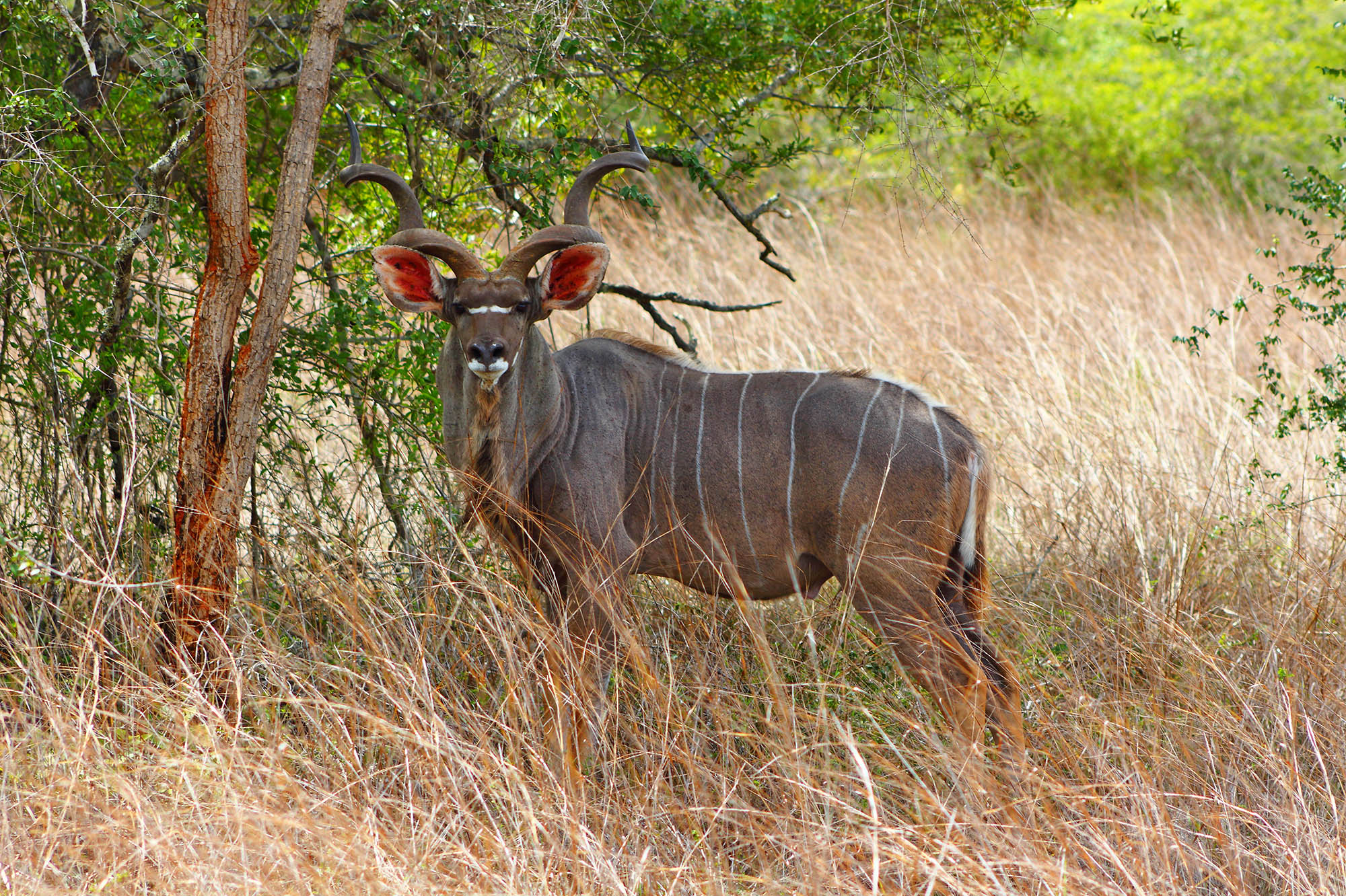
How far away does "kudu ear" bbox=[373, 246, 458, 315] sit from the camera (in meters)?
3.07

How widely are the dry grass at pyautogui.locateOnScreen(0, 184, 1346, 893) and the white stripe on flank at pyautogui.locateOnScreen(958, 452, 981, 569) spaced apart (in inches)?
10.6

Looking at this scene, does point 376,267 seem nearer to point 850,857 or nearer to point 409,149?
point 409,149

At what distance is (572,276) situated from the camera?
3.19 meters

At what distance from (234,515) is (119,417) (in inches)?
30.0

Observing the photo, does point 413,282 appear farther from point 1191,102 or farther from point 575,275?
point 1191,102

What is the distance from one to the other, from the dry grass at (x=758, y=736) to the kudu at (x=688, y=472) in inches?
6.7

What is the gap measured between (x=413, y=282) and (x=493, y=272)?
8.6 inches

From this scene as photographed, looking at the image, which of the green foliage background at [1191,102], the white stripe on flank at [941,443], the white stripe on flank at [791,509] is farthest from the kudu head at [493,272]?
the green foliage background at [1191,102]

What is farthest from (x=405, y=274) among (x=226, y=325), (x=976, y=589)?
(x=976, y=589)

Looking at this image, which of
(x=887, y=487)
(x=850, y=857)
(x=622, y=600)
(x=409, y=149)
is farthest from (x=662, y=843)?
(x=409, y=149)

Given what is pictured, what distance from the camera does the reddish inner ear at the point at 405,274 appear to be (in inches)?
120

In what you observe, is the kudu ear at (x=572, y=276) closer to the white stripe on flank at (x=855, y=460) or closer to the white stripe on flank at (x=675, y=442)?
the white stripe on flank at (x=675, y=442)

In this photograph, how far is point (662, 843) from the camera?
247 cm

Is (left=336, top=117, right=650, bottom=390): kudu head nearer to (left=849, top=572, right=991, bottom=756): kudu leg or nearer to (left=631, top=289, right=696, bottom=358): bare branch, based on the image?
(left=631, top=289, right=696, bottom=358): bare branch
